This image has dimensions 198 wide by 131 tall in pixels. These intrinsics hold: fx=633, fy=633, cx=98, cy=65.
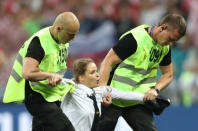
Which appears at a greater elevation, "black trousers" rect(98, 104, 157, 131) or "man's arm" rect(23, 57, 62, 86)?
"man's arm" rect(23, 57, 62, 86)

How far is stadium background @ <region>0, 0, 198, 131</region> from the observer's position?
11180mm

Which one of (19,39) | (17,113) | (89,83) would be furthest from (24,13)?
(89,83)

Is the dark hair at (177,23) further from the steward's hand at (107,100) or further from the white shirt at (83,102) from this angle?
the steward's hand at (107,100)

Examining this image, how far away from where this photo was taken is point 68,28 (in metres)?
6.07

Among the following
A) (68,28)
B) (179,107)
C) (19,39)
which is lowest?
(179,107)

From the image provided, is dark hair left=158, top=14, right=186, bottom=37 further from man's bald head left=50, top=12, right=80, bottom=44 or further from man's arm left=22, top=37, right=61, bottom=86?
Result: man's arm left=22, top=37, right=61, bottom=86

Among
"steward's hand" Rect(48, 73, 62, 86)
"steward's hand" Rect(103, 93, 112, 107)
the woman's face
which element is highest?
"steward's hand" Rect(48, 73, 62, 86)

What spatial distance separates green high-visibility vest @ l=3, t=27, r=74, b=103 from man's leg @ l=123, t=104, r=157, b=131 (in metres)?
0.73

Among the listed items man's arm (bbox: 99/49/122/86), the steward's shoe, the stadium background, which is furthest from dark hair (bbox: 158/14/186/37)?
the stadium background

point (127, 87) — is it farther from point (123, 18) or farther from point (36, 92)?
point (123, 18)

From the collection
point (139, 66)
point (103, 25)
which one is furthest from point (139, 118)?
point (103, 25)

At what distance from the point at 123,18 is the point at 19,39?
204cm

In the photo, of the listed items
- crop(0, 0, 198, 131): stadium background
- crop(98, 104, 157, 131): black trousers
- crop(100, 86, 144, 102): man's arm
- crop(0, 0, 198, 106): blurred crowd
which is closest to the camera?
crop(100, 86, 144, 102): man's arm

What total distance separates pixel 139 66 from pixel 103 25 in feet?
18.3
